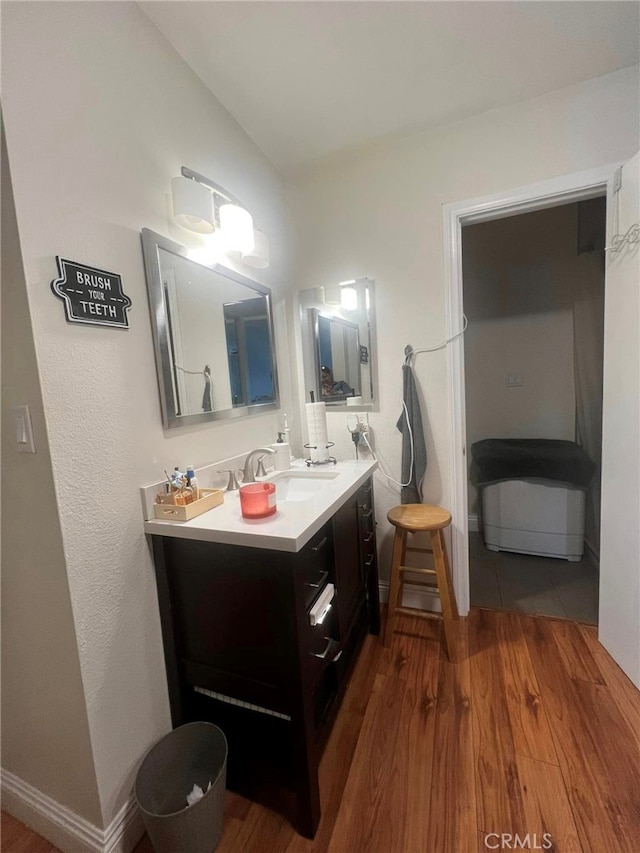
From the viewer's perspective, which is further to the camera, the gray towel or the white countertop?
the gray towel

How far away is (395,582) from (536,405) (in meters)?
1.87

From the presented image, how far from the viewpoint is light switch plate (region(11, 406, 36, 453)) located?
2.73 ft

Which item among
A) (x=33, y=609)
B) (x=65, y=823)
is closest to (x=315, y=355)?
(x=33, y=609)

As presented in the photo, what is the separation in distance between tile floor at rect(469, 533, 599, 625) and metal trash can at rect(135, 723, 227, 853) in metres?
1.53

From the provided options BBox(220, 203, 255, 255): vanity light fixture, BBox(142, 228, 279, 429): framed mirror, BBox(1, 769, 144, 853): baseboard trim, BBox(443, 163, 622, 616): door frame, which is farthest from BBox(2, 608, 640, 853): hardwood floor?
BBox(220, 203, 255, 255): vanity light fixture

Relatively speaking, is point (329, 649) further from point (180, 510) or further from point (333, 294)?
point (333, 294)

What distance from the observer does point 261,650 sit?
99 cm

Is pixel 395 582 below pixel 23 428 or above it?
below

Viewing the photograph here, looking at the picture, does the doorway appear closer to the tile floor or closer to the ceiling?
the tile floor

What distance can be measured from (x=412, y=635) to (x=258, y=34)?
8.50ft

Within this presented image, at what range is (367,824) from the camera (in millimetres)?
984

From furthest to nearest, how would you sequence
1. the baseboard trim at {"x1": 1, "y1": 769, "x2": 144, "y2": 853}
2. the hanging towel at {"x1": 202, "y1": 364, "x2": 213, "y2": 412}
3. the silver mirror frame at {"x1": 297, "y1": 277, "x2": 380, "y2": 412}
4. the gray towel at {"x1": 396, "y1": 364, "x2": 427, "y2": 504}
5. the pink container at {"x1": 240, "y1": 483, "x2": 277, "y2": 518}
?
1. the silver mirror frame at {"x1": 297, "y1": 277, "x2": 380, "y2": 412}
2. the gray towel at {"x1": 396, "y1": 364, "x2": 427, "y2": 504}
3. the hanging towel at {"x1": 202, "y1": 364, "x2": 213, "y2": 412}
4. the pink container at {"x1": 240, "y1": 483, "x2": 277, "y2": 518}
5. the baseboard trim at {"x1": 1, "y1": 769, "x2": 144, "y2": 853}

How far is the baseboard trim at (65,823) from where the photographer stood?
3.04 feet

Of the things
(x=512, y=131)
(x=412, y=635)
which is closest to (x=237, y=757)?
(x=412, y=635)
